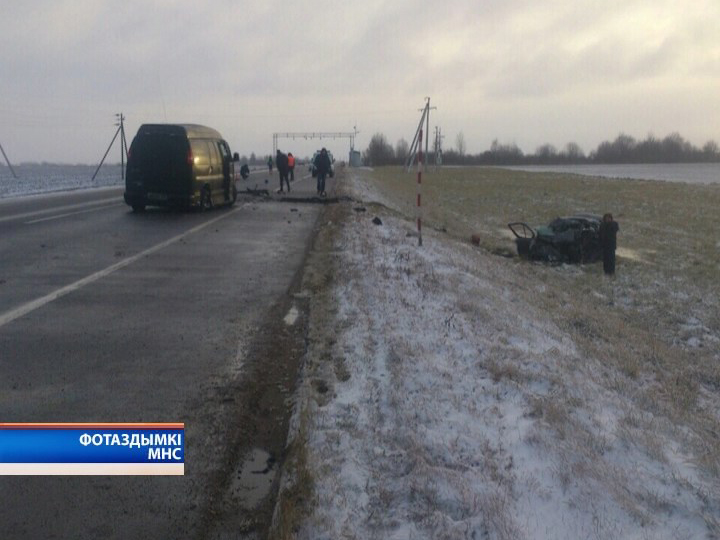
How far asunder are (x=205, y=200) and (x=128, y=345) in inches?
607

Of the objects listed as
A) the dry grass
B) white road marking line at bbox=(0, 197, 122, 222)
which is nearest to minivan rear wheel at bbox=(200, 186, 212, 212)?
white road marking line at bbox=(0, 197, 122, 222)

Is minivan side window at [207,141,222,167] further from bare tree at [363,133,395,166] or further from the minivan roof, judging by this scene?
bare tree at [363,133,395,166]

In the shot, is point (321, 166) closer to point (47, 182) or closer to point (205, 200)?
point (205, 200)

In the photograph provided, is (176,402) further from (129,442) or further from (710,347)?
(710,347)

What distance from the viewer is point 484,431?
4.86m

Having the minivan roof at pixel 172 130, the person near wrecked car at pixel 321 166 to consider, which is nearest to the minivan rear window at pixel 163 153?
the minivan roof at pixel 172 130

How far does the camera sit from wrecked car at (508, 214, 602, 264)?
15.9m

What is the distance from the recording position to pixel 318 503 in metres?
3.86

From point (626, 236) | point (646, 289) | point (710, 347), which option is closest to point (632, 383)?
point (710, 347)

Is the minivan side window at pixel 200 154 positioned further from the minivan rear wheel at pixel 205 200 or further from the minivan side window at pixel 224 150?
the minivan side window at pixel 224 150

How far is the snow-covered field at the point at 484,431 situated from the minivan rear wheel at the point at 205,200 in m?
13.3

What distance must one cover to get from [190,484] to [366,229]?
41.6 ft

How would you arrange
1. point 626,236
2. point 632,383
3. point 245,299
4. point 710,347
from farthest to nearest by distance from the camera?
point 626,236, point 710,347, point 245,299, point 632,383

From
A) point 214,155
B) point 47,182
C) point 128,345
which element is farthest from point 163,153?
point 47,182
